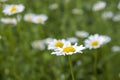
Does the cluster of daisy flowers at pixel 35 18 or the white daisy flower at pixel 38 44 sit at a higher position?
the cluster of daisy flowers at pixel 35 18

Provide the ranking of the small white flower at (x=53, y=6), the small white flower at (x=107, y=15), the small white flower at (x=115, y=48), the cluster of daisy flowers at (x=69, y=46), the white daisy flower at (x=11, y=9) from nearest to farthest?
the cluster of daisy flowers at (x=69, y=46), the white daisy flower at (x=11, y=9), the small white flower at (x=115, y=48), the small white flower at (x=107, y=15), the small white flower at (x=53, y=6)

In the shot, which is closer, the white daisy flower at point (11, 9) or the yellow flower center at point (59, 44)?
the yellow flower center at point (59, 44)

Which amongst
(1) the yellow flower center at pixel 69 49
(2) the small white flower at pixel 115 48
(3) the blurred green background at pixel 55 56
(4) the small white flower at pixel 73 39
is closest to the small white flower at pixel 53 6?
(3) the blurred green background at pixel 55 56

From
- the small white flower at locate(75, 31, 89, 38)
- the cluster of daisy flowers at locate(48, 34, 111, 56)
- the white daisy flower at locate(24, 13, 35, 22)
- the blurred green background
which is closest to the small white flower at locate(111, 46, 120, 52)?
the blurred green background

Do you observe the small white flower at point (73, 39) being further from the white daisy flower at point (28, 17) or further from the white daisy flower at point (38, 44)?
the white daisy flower at point (28, 17)

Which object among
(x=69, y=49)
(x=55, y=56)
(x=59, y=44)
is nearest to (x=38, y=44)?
(x=55, y=56)

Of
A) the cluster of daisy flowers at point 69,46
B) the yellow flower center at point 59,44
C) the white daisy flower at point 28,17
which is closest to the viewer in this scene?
the cluster of daisy flowers at point 69,46

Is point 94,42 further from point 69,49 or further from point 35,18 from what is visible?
point 35,18

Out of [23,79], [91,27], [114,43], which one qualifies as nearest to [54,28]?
[91,27]

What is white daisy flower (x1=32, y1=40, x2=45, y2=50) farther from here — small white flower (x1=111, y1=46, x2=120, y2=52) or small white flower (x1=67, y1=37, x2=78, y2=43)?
small white flower (x1=111, y1=46, x2=120, y2=52)

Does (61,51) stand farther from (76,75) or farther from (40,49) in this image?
(40,49)
